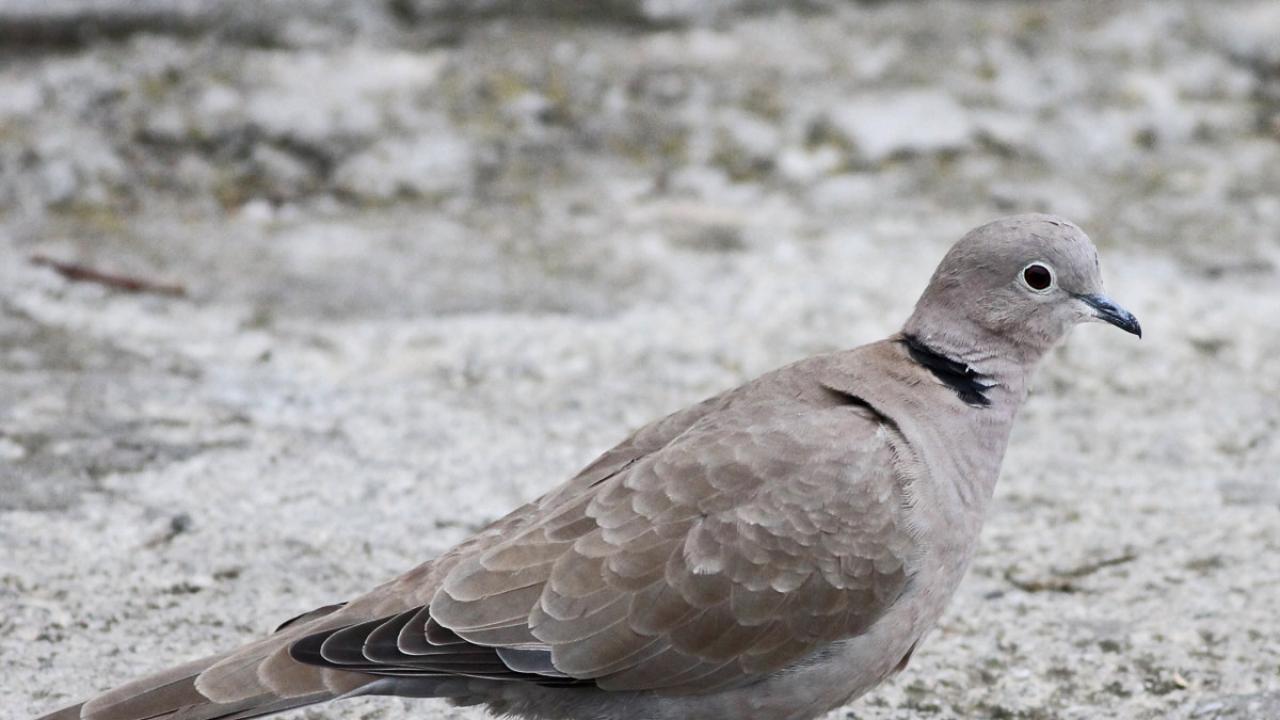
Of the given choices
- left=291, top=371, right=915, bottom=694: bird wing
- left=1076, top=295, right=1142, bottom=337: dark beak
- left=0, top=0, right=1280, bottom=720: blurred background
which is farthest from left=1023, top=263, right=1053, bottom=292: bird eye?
left=0, top=0, right=1280, bottom=720: blurred background

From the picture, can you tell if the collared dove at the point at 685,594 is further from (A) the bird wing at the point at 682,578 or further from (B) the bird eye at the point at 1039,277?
(B) the bird eye at the point at 1039,277

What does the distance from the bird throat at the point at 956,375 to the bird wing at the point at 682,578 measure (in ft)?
0.83

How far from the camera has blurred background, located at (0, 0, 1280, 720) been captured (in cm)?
334

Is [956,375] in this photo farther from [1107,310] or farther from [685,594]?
[685,594]

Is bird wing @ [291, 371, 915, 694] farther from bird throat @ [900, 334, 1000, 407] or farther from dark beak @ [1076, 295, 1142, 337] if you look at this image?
dark beak @ [1076, 295, 1142, 337]

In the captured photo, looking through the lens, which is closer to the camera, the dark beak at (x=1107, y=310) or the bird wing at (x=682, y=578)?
the bird wing at (x=682, y=578)

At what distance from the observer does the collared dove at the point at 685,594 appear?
8.57ft

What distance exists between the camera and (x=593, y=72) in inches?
213

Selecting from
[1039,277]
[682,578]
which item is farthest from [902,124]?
[682,578]

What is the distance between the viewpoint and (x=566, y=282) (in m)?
4.68

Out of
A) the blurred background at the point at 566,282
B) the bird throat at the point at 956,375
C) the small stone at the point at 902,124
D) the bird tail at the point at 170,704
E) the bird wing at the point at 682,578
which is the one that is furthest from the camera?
the small stone at the point at 902,124

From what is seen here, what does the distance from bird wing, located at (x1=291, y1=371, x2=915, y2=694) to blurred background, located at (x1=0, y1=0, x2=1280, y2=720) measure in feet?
1.48

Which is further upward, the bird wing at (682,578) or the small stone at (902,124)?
the small stone at (902,124)

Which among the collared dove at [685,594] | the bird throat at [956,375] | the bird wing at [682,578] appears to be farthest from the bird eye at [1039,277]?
the bird wing at [682,578]
